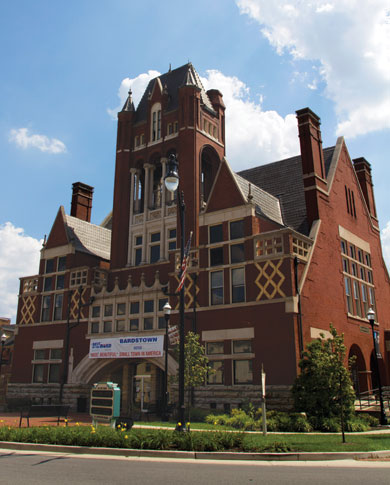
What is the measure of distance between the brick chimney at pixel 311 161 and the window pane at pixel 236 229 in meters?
5.11

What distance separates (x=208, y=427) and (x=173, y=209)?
19.4m

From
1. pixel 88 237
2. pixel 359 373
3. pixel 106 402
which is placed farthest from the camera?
pixel 88 237

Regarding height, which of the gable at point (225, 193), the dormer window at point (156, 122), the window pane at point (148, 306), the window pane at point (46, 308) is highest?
the dormer window at point (156, 122)

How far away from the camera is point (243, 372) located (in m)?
27.8

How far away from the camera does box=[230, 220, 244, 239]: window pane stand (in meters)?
30.7

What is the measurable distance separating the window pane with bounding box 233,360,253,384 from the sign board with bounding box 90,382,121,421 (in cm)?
1090

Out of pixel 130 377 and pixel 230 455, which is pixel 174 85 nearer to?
pixel 130 377

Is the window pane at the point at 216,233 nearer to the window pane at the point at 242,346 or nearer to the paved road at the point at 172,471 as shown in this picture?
the window pane at the point at 242,346

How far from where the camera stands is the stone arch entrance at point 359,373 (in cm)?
3200

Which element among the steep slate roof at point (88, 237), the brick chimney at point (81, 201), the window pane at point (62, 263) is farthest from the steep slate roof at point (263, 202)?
the brick chimney at point (81, 201)

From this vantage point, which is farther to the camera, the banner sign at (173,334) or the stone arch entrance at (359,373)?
the stone arch entrance at (359,373)

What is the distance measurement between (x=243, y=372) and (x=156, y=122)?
23239 mm

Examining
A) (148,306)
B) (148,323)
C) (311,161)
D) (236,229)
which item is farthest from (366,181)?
(148,323)

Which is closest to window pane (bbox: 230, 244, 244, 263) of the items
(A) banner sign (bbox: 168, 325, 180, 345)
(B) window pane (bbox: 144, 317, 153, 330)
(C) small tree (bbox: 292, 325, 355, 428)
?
(B) window pane (bbox: 144, 317, 153, 330)
